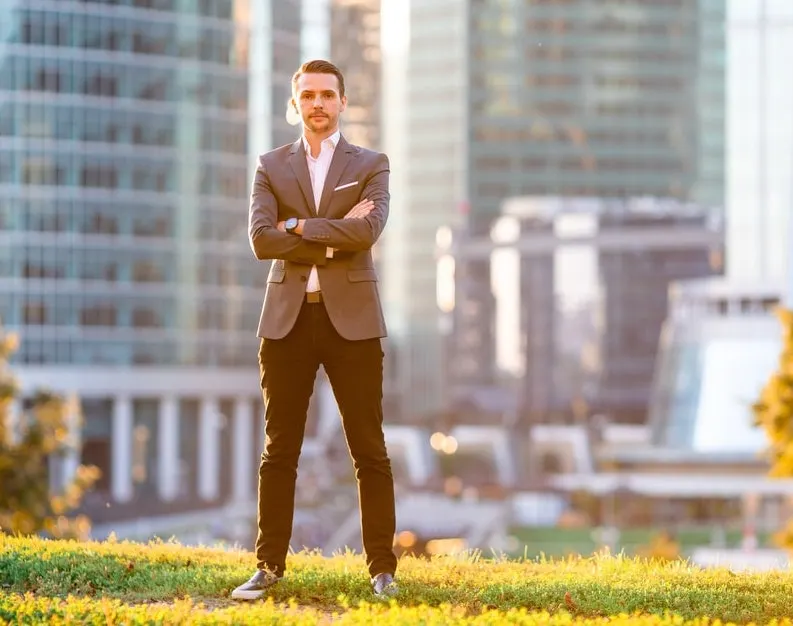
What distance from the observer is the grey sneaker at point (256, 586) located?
418 inches

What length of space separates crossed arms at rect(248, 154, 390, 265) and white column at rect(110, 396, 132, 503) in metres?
108

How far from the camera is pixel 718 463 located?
137m

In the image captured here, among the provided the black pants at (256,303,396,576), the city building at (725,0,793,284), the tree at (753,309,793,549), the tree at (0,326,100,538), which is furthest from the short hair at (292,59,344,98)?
the city building at (725,0,793,284)

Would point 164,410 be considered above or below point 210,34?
below

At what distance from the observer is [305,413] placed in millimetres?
11305

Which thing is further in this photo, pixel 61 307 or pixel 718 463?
pixel 718 463

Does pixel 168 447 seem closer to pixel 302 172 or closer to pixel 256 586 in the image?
pixel 302 172

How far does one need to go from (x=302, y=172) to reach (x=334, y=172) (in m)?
0.17

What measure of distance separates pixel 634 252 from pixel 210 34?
209 feet

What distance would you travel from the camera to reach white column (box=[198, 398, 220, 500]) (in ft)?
398

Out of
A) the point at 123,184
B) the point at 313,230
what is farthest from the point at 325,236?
the point at 123,184

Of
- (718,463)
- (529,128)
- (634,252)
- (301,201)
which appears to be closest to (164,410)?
(718,463)

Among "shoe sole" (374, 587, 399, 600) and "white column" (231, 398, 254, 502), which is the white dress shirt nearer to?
"shoe sole" (374, 587, 399, 600)

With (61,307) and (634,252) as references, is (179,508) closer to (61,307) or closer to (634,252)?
(61,307)
